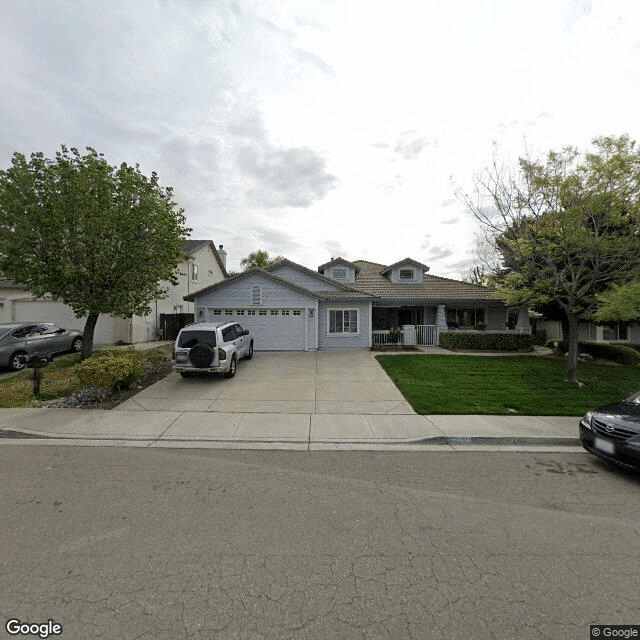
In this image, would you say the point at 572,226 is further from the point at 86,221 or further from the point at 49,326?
the point at 49,326

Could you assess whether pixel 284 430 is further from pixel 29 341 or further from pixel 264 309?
pixel 29 341

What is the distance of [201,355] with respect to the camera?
33.2 feet

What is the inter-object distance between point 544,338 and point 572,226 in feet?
56.5

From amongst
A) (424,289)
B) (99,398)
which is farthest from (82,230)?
(424,289)

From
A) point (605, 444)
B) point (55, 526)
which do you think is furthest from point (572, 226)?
point (55, 526)

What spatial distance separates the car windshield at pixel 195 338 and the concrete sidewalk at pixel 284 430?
3.03m

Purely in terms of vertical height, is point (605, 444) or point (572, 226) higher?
point (572, 226)

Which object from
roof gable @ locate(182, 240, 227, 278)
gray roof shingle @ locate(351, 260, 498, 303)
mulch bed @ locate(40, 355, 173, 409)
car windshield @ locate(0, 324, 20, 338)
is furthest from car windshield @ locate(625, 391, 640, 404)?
roof gable @ locate(182, 240, 227, 278)

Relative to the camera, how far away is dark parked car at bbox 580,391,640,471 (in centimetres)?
474

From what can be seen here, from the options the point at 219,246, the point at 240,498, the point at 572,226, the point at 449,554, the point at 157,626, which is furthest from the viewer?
the point at 219,246

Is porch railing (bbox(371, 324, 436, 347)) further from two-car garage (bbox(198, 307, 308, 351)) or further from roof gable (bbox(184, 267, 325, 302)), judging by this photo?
two-car garage (bbox(198, 307, 308, 351))

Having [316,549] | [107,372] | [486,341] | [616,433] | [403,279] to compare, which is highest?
[403,279]

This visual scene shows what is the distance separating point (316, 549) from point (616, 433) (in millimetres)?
4903

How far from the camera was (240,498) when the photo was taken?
4.14m
